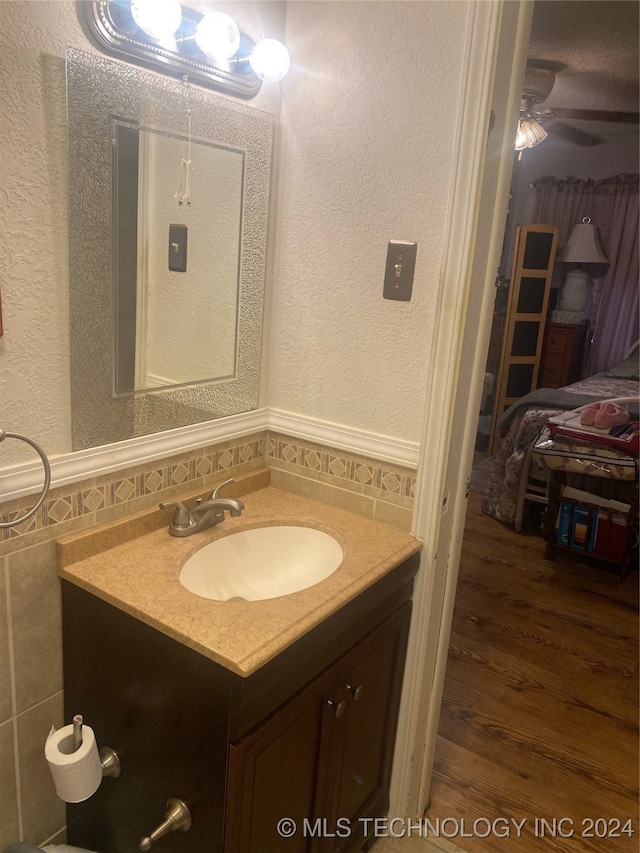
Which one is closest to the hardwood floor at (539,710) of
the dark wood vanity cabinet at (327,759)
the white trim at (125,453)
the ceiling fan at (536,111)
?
the dark wood vanity cabinet at (327,759)

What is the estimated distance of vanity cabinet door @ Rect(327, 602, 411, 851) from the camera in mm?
1364

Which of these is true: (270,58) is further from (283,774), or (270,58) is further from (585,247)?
(585,247)

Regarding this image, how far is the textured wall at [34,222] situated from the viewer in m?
1.04

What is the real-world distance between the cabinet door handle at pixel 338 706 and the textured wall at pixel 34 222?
74 centimetres

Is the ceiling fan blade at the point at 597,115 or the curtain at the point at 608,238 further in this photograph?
the curtain at the point at 608,238

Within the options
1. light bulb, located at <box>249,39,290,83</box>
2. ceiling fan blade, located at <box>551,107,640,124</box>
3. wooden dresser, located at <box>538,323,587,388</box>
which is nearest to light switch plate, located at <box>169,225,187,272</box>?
light bulb, located at <box>249,39,290,83</box>

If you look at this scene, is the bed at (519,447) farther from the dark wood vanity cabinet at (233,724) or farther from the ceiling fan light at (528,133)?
the dark wood vanity cabinet at (233,724)

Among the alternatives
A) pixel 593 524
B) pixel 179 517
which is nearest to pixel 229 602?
pixel 179 517

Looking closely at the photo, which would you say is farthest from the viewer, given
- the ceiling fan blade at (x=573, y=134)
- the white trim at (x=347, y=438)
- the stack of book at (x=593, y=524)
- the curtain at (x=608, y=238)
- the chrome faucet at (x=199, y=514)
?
the curtain at (x=608, y=238)

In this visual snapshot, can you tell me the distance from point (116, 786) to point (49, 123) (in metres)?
1.29

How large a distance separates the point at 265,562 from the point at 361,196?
884mm

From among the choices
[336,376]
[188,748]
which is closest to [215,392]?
[336,376]

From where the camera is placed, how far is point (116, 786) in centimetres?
131

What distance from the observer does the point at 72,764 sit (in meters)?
1.09
